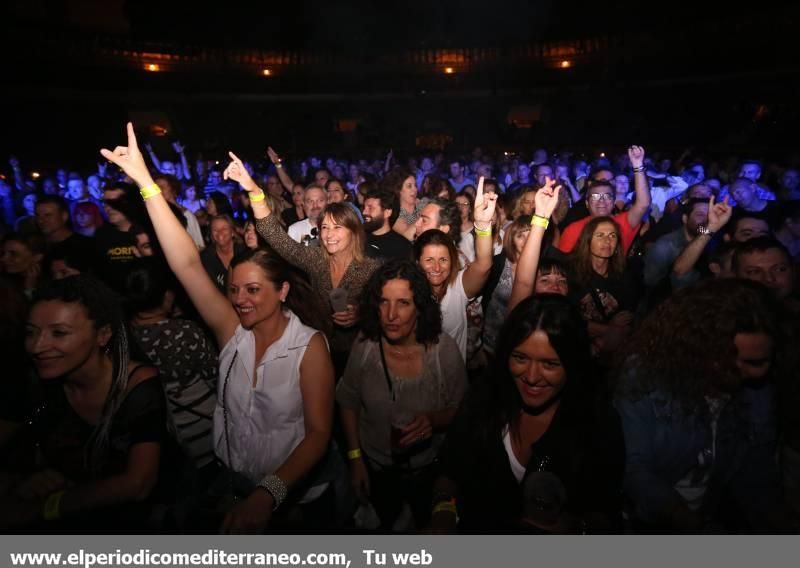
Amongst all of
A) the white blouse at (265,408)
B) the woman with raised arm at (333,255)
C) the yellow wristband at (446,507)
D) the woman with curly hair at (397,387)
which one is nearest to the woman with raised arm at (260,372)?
the white blouse at (265,408)

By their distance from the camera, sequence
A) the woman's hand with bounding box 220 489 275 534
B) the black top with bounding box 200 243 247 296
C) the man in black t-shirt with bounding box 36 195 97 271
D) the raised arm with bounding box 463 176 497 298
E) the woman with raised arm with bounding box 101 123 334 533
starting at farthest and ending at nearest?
the black top with bounding box 200 243 247 296 → the man in black t-shirt with bounding box 36 195 97 271 → the raised arm with bounding box 463 176 497 298 → the woman with raised arm with bounding box 101 123 334 533 → the woman's hand with bounding box 220 489 275 534

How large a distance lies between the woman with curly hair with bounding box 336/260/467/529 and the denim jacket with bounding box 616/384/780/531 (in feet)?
2.72

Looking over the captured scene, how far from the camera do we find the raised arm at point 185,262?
2.20 meters

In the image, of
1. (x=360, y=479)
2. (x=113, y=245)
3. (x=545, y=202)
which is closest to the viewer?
(x=360, y=479)

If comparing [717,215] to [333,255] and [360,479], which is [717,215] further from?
[360,479]

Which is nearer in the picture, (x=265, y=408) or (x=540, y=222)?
(x=265, y=408)

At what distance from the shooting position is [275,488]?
172cm

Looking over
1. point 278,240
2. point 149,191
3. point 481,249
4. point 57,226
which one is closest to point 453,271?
point 481,249

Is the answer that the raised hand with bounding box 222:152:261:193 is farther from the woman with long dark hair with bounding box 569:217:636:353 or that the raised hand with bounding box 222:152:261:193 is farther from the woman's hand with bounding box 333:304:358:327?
the woman with long dark hair with bounding box 569:217:636:353

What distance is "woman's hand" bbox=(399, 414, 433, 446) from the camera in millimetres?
2021

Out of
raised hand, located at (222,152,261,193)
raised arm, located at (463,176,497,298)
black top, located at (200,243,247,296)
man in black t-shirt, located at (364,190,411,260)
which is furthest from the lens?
man in black t-shirt, located at (364,190,411,260)

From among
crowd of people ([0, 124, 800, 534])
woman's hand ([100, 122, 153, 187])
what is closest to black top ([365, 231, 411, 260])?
crowd of people ([0, 124, 800, 534])

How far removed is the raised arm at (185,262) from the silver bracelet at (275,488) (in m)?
0.74

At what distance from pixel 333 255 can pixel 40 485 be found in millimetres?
2089
